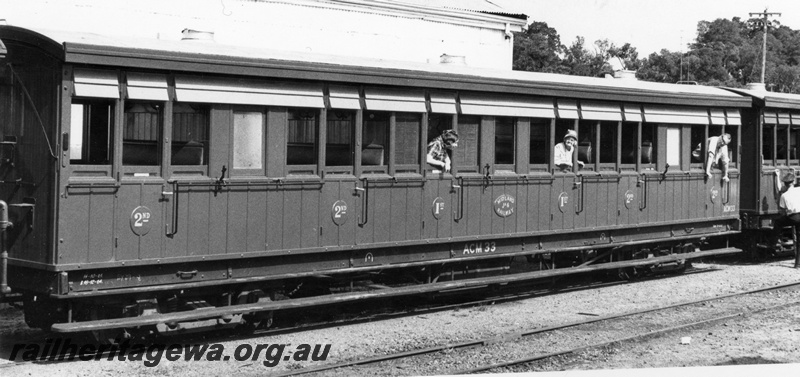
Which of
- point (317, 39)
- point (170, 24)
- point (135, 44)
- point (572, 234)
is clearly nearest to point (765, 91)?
point (572, 234)

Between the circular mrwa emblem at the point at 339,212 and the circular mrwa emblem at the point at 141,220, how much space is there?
7.19 ft

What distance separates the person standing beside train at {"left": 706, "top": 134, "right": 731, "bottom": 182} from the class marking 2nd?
5.08 m

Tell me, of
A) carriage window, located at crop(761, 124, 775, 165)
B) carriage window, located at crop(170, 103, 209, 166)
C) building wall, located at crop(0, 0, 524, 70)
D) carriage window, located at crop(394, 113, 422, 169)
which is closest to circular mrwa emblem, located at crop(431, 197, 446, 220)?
carriage window, located at crop(394, 113, 422, 169)

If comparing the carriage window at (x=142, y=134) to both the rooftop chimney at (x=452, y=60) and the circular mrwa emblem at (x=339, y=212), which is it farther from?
the rooftop chimney at (x=452, y=60)

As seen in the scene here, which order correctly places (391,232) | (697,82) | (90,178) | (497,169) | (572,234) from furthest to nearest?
(697,82), (572,234), (497,169), (391,232), (90,178)

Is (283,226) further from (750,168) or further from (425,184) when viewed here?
(750,168)

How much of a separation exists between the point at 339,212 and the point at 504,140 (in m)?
2.88

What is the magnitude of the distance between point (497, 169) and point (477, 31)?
32.8 feet

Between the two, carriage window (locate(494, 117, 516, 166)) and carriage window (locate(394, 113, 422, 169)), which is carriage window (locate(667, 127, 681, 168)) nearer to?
carriage window (locate(494, 117, 516, 166))

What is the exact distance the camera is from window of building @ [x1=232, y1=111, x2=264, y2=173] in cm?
944

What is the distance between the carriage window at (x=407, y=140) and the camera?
10.9m

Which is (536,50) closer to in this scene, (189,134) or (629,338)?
(629,338)

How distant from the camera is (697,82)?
1608cm

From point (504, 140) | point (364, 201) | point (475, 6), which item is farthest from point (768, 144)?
point (364, 201)
